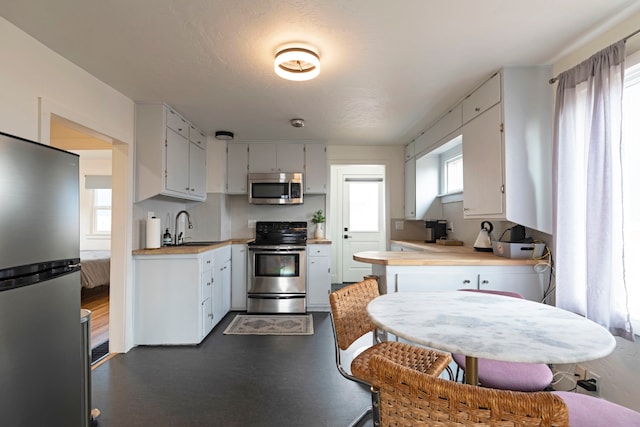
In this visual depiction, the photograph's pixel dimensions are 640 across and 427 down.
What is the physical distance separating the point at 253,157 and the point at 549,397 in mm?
4165

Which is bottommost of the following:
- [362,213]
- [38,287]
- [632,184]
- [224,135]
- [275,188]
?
[38,287]

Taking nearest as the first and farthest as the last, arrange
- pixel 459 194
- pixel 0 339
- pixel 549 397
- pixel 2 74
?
pixel 549 397 < pixel 0 339 < pixel 2 74 < pixel 459 194

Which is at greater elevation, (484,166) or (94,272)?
(484,166)

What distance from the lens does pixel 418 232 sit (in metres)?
4.71

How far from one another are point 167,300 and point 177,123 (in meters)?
1.82

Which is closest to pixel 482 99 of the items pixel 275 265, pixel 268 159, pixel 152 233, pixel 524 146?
pixel 524 146

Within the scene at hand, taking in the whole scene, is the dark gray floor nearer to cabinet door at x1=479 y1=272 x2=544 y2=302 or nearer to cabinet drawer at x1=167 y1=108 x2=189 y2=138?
cabinet door at x1=479 y1=272 x2=544 y2=302

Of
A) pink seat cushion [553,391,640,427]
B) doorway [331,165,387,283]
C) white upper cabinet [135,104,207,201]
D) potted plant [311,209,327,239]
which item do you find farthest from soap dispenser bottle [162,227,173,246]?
pink seat cushion [553,391,640,427]

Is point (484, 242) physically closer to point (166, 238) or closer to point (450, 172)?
point (450, 172)

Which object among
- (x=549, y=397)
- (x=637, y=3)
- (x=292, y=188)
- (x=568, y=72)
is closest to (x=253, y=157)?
(x=292, y=188)

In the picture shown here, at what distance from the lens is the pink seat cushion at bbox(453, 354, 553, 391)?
4.29 ft

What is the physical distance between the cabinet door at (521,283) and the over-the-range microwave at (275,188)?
8.62ft

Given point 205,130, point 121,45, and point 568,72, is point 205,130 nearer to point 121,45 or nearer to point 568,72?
point 121,45

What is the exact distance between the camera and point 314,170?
4375 millimetres
